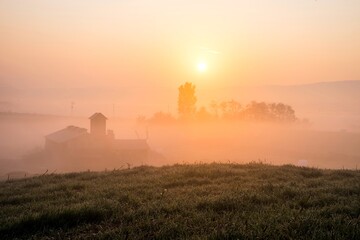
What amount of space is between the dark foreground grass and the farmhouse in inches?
2727

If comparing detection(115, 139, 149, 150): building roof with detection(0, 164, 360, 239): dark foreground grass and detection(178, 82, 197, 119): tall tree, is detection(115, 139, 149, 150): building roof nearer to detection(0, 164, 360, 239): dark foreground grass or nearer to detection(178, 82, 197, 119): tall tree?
detection(178, 82, 197, 119): tall tree

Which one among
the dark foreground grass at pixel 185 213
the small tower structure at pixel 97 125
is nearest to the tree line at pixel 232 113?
the small tower structure at pixel 97 125

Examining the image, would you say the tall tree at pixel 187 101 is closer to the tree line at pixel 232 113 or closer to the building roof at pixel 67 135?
the tree line at pixel 232 113

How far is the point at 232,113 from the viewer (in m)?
168

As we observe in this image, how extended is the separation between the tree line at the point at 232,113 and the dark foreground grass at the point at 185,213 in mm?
130838

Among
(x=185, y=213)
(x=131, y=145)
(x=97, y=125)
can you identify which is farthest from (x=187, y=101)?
(x=185, y=213)

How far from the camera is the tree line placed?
14400 cm

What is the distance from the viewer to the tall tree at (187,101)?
140 meters

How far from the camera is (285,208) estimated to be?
838cm

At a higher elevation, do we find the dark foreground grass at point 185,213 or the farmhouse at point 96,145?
the dark foreground grass at point 185,213

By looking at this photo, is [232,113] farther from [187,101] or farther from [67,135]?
[67,135]

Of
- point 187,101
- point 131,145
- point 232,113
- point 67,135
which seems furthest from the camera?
point 232,113

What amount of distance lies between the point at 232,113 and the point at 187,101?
119 feet

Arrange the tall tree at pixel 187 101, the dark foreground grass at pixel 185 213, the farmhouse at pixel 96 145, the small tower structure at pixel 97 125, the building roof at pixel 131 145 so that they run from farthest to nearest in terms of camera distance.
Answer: the tall tree at pixel 187 101 → the small tower structure at pixel 97 125 → the building roof at pixel 131 145 → the farmhouse at pixel 96 145 → the dark foreground grass at pixel 185 213
